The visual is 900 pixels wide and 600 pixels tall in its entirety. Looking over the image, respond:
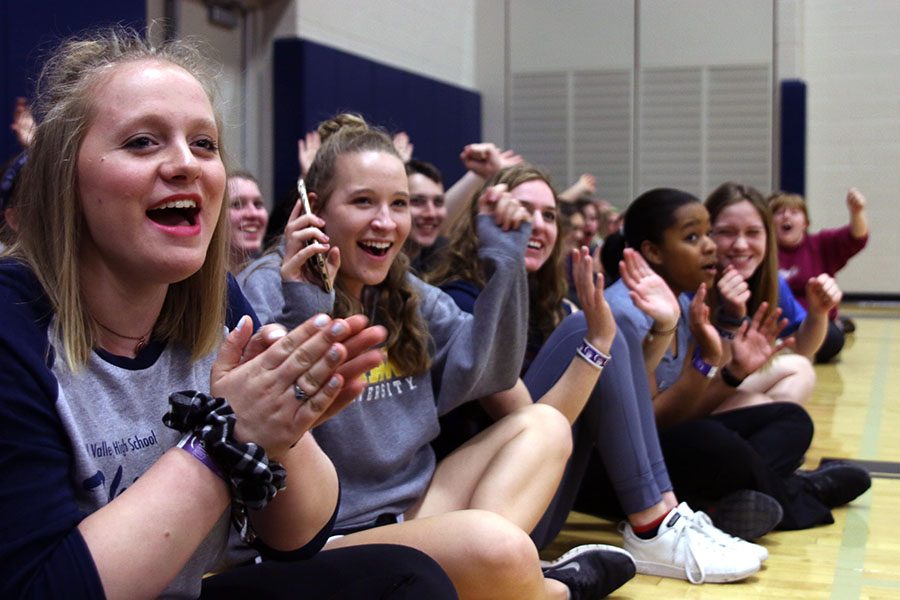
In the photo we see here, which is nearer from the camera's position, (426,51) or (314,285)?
(314,285)

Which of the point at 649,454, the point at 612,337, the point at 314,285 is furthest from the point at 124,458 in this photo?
the point at 649,454

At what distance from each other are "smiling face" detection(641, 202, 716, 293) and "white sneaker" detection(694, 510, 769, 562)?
83 cm

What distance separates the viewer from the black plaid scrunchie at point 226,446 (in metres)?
1.11

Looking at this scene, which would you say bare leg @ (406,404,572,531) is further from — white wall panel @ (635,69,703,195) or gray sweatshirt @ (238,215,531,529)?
white wall panel @ (635,69,703,195)

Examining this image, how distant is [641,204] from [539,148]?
6.96 meters

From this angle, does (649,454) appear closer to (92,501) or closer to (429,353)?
(429,353)

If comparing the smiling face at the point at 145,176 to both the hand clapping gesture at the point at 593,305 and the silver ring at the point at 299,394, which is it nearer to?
the silver ring at the point at 299,394

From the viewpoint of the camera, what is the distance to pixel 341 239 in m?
2.21

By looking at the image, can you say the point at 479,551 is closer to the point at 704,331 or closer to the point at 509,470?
the point at 509,470

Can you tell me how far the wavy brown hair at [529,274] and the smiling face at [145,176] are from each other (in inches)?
58.4

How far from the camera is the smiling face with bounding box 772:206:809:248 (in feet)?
21.1

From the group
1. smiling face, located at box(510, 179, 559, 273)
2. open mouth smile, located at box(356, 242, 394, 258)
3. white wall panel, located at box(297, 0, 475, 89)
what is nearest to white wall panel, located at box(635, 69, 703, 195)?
white wall panel, located at box(297, 0, 475, 89)

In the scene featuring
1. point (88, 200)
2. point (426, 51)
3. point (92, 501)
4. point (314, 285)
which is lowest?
point (92, 501)

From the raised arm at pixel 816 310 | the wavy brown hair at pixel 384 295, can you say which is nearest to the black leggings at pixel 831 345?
the raised arm at pixel 816 310
